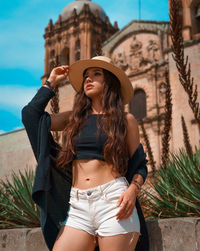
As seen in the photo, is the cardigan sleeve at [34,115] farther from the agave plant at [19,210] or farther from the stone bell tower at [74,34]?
the stone bell tower at [74,34]

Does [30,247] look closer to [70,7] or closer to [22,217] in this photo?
[22,217]

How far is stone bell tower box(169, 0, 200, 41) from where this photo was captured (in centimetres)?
1852

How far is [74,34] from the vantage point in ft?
85.2

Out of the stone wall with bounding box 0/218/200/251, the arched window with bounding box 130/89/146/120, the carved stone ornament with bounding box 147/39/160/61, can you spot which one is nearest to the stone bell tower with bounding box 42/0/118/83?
the carved stone ornament with bounding box 147/39/160/61

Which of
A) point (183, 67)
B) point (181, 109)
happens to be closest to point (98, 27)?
point (181, 109)

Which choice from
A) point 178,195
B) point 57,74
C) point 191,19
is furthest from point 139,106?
point 57,74

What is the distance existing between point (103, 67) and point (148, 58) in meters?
18.7

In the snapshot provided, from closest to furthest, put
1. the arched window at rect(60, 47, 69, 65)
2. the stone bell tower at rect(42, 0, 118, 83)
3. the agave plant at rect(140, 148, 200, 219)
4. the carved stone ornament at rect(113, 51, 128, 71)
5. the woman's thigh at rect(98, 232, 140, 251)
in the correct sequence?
1. the woman's thigh at rect(98, 232, 140, 251)
2. the agave plant at rect(140, 148, 200, 219)
3. the carved stone ornament at rect(113, 51, 128, 71)
4. the stone bell tower at rect(42, 0, 118, 83)
5. the arched window at rect(60, 47, 69, 65)

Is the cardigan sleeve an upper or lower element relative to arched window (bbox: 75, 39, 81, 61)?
lower

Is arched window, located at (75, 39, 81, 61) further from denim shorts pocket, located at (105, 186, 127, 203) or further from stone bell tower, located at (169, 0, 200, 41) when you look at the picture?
denim shorts pocket, located at (105, 186, 127, 203)

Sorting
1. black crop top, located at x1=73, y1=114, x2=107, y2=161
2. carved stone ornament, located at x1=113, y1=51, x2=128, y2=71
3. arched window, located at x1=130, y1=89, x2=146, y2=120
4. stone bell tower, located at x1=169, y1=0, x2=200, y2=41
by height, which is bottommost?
black crop top, located at x1=73, y1=114, x2=107, y2=161

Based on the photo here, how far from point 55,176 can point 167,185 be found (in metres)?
1.39

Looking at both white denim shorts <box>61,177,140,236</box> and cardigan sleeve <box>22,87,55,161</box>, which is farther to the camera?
cardigan sleeve <box>22,87,55,161</box>

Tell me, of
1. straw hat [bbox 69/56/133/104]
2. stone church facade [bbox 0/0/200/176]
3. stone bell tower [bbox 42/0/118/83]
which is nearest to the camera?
straw hat [bbox 69/56/133/104]
